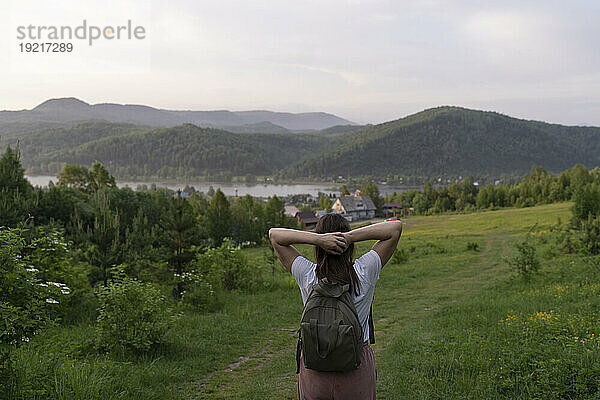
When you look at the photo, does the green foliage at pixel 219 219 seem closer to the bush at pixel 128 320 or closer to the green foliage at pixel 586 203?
the green foliage at pixel 586 203

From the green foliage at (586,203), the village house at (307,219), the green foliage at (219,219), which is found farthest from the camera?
the village house at (307,219)

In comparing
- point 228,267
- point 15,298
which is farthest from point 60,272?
point 15,298

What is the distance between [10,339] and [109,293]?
270cm

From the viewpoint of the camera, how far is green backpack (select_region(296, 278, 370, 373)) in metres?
2.61

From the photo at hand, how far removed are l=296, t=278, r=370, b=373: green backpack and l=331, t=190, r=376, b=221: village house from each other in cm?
7177

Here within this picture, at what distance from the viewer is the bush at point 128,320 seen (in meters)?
6.66

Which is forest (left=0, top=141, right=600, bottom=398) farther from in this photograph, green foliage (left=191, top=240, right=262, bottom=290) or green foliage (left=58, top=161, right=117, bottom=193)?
green foliage (left=58, top=161, right=117, bottom=193)

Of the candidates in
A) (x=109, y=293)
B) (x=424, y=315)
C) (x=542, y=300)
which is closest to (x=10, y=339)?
(x=109, y=293)

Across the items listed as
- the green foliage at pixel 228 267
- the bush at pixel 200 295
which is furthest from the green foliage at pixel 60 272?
the green foliage at pixel 228 267

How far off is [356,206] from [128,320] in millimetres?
73166

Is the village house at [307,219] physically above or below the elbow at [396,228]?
below

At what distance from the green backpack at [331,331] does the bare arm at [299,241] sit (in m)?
0.26

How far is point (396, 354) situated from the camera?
21.6 ft

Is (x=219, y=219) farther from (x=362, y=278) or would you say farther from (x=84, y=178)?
(x=362, y=278)
